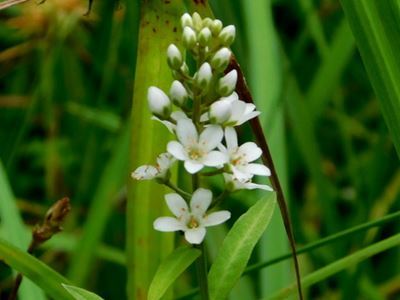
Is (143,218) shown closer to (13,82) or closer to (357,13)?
(357,13)

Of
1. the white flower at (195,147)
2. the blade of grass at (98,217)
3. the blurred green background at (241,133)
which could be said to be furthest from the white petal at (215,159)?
the blade of grass at (98,217)

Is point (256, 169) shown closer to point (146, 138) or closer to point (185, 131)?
point (185, 131)

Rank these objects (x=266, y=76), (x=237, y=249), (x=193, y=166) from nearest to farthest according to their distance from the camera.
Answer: (x=193, y=166), (x=237, y=249), (x=266, y=76)

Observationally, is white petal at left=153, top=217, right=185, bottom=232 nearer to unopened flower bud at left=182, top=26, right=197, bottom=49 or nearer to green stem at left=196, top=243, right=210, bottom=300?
green stem at left=196, top=243, right=210, bottom=300

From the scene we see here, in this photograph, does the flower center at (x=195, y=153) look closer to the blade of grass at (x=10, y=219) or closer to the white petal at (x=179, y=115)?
the white petal at (x=179, y=115)

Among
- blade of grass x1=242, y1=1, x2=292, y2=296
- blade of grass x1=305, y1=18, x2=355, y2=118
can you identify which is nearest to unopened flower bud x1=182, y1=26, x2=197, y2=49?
blade of grass x1=242, y1=1, x2=292, y2=296

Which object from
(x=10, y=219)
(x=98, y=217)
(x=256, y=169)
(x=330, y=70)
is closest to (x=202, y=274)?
(x=256, y=169)
